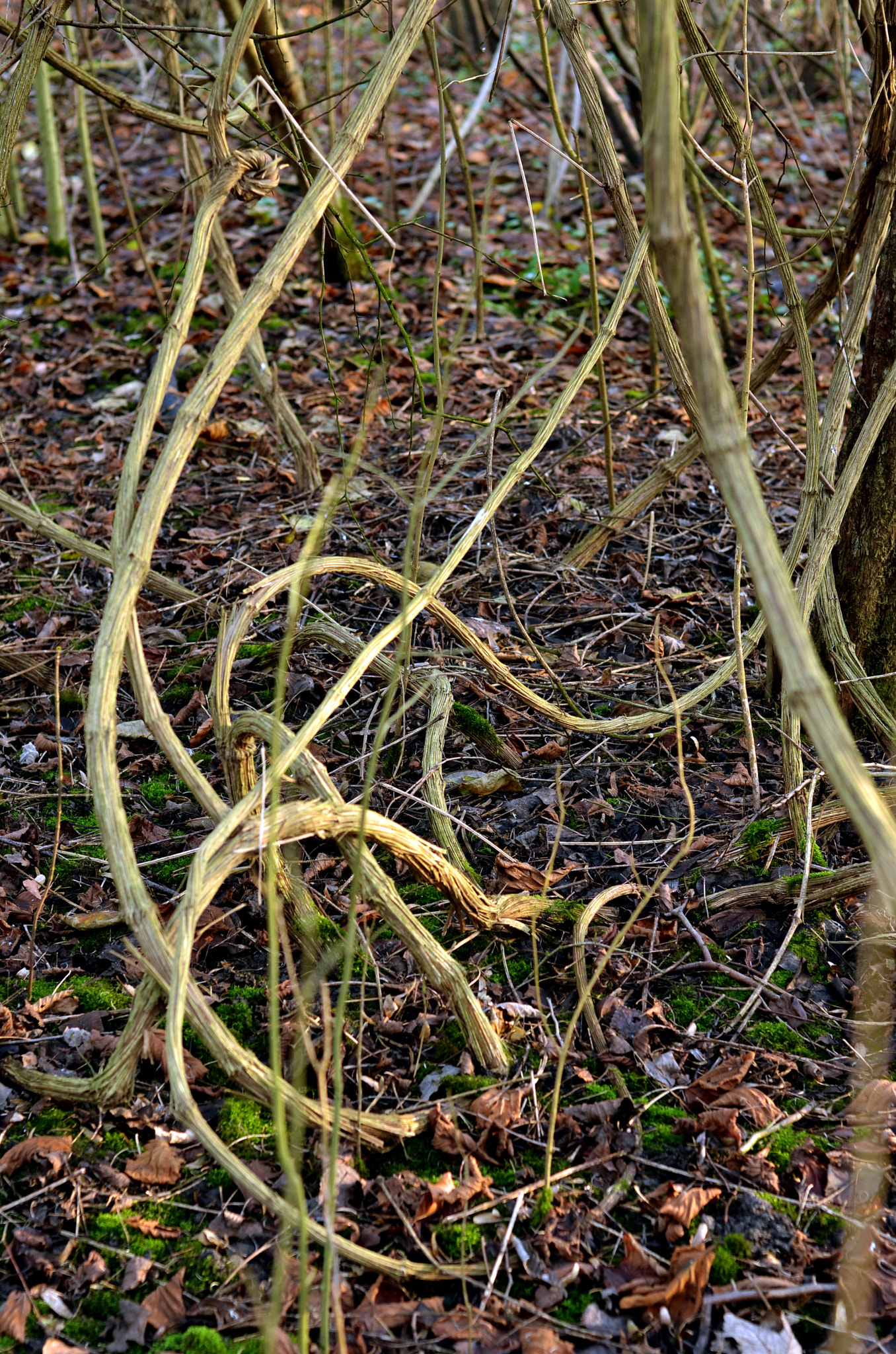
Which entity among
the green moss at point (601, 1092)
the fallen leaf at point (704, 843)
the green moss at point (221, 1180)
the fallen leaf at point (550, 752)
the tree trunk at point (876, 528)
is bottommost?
the green moss at point (601, 1092)

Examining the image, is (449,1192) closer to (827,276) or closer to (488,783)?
(488,783)

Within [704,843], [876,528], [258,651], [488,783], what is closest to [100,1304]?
[488,783]

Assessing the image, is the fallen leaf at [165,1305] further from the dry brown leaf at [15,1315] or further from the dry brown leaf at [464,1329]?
the dry brown leaf at [464,1329]

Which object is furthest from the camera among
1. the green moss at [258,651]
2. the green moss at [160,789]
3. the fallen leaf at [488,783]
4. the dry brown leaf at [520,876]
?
the green moss at [258,651]

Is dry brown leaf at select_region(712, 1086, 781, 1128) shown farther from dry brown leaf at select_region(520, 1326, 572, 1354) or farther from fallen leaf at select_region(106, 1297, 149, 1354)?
fallen leaf at select_region(106, 1297, 149, 1354)

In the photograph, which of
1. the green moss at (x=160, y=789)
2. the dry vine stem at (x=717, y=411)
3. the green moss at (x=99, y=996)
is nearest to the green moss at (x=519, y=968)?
the green moss at (x=99, y=996)

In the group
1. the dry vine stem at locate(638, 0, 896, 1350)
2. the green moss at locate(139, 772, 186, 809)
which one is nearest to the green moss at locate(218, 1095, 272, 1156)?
the green moss at locate(139, 772, 186, 809)

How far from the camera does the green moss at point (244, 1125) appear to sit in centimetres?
168

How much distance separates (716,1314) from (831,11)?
22.2 feet

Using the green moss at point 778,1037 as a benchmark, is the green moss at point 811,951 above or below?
above

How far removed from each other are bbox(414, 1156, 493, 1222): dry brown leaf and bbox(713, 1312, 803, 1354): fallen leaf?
1.26 ft

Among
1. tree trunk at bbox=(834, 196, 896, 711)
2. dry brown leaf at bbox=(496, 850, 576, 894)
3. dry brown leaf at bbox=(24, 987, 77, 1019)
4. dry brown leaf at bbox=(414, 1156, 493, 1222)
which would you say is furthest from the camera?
tree trunk at bbox=(834, 196, 896, 711)

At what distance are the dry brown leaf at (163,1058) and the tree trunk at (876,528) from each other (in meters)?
1.73

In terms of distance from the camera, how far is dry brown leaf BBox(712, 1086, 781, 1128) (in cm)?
170
